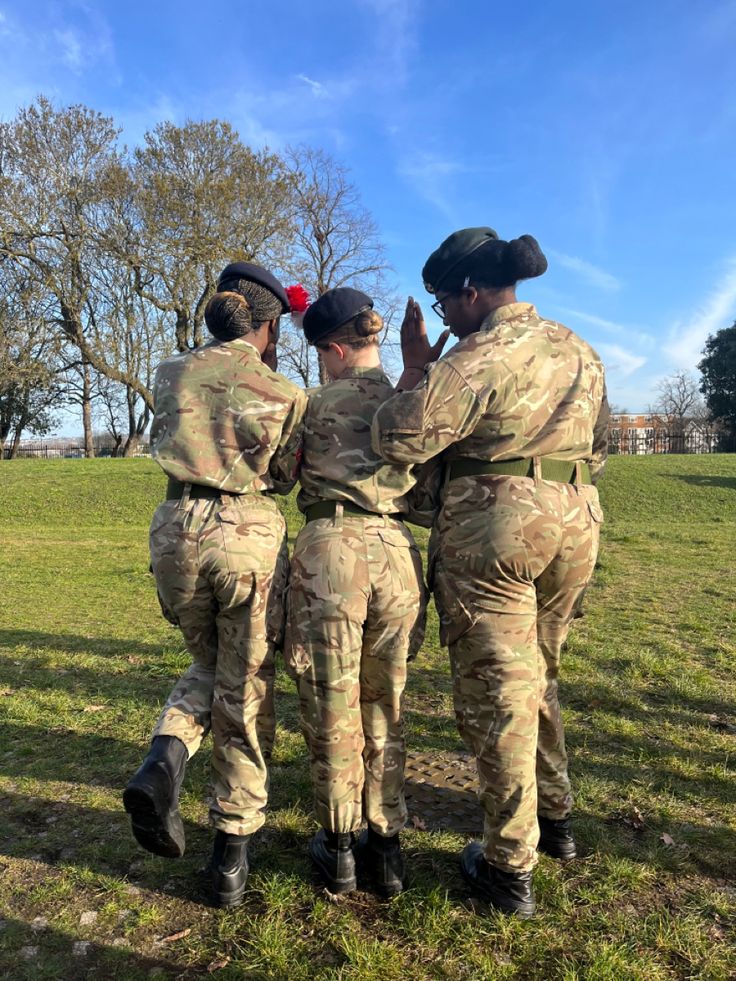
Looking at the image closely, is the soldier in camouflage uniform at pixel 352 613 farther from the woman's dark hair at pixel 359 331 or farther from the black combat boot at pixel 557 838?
the black combat boot at pixel 557 838

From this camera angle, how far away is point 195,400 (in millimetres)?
2740

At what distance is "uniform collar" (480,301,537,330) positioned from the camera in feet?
9.00

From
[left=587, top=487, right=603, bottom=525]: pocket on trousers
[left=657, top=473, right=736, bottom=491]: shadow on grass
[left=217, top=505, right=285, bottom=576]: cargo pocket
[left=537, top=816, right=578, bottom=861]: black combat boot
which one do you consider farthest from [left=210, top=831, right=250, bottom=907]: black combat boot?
[left=657, top=473, right=736, bottom=491]: shadow on grass

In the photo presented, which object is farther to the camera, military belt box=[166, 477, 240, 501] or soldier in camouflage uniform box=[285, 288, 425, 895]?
military belt box=[166, 477, 240, 501]

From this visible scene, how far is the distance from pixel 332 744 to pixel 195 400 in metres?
1.41

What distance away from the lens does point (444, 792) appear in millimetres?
3570

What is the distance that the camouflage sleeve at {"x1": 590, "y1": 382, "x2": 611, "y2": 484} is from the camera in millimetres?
3031

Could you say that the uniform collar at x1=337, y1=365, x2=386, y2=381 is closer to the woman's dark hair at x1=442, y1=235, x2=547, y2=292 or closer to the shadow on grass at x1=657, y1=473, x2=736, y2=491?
the woman's dark hair at x1=442, y1=235, x2=547, y2=292

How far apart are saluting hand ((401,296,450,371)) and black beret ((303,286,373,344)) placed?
173 millimetres

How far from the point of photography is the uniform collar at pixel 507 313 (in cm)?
274

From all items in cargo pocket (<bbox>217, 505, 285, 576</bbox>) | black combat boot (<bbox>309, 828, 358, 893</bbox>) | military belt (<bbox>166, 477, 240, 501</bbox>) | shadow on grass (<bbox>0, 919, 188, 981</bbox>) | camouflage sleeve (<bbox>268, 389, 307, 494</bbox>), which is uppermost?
camouflage sleeve (<bbox>268, 389, 307, 494</bbox>)

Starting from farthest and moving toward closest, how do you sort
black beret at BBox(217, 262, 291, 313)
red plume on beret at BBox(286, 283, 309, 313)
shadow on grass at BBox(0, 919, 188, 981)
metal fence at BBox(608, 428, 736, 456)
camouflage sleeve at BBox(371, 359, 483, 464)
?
metal fence at BBox(608, 428, 736, 456), red plume on beret at BBox(286, 283, 309, 313), black beret at BBox(217, 262, 291, 313), camouflage sleeve at BBox(371, 359, 483, 464), shadow on grass at BBox(0, 919, 188, 981)

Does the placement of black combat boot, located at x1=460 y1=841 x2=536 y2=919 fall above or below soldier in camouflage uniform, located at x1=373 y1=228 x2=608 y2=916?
below

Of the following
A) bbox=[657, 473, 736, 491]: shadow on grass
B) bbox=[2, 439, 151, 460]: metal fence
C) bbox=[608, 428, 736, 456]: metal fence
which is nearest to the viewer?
bbox=[657, 473, 736, 491]: shadow on grass
